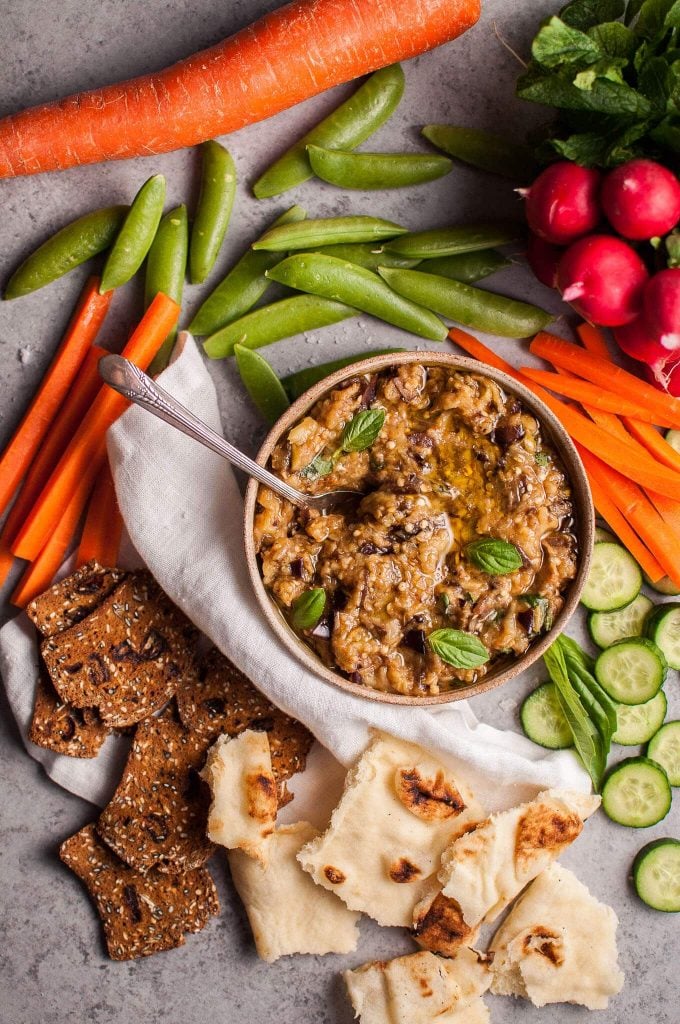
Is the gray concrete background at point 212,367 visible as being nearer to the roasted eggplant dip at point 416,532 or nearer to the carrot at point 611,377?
the carrot at point 611,377

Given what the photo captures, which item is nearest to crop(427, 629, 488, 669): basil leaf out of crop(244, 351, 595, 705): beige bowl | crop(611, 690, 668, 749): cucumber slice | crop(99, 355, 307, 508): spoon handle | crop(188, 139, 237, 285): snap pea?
crop(244, 351, 595, 705): beige bowl

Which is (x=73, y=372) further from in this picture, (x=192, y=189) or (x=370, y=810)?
(x=370, y=810)

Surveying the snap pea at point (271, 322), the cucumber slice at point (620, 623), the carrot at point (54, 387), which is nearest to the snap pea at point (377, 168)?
the snap pea at point (271, 322)

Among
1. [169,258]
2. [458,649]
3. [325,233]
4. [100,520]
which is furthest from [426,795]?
[169,258]

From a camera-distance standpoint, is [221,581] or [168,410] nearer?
[168,410]

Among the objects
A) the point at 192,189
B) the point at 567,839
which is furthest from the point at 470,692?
the point at 192,189

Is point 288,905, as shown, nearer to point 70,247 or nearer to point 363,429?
point 363,429
